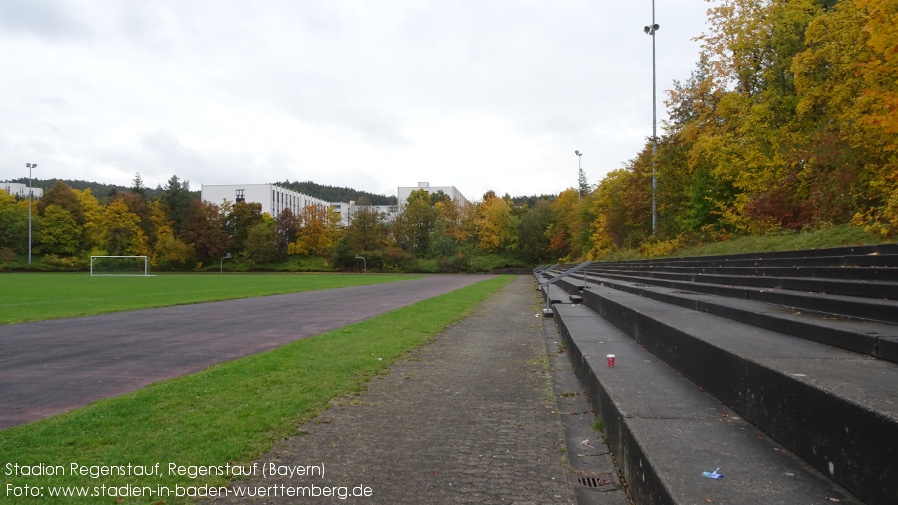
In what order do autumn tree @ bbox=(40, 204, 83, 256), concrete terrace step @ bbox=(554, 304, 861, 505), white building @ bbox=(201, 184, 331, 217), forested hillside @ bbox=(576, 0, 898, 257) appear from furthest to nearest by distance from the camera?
1. white building @ bbox=(201, 184, 331, 217)
2. autumn tree @ bbox=(40, 204, 83, 256)
3. forested hillside @ bbox=(576, 0, 898, 257)
4. concrete terrace step @ bbox=(554, 304, 861, 505)

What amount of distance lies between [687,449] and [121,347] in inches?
388

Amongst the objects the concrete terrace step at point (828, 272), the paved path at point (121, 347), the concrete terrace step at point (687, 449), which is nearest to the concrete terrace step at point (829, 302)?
the concrete terrace step at point (828, 272)

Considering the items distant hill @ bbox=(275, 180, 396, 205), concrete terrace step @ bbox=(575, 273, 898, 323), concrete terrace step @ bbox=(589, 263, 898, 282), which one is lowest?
concrete terrace step @ bbox=(575, 273, 898, 323)

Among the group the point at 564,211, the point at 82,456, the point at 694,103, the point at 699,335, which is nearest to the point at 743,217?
the point at 694,103

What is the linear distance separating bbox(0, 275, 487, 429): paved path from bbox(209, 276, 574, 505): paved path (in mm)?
2978

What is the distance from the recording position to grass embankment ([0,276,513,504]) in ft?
11.2

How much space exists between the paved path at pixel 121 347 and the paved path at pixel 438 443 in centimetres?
298

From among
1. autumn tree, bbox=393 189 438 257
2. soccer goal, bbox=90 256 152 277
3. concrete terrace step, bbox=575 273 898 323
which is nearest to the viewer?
concrete terrace step, bbox=575 273 898 323

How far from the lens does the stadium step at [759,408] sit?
2.12 m

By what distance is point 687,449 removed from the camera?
8.96 feet

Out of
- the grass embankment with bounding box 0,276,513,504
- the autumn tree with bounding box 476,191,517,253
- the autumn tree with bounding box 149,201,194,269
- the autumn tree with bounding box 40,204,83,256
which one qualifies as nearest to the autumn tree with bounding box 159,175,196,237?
the autumn tree with bounding box 149,201,194,269

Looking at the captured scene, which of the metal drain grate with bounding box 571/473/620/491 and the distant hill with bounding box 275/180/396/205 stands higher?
the distant hill with bounding box 275/180/396/205

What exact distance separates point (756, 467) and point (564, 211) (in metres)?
75.2

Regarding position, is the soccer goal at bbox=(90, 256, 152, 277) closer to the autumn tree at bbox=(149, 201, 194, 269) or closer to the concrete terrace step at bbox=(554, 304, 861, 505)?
the autumn tree at bbox=(149, 201, 194, 269)
